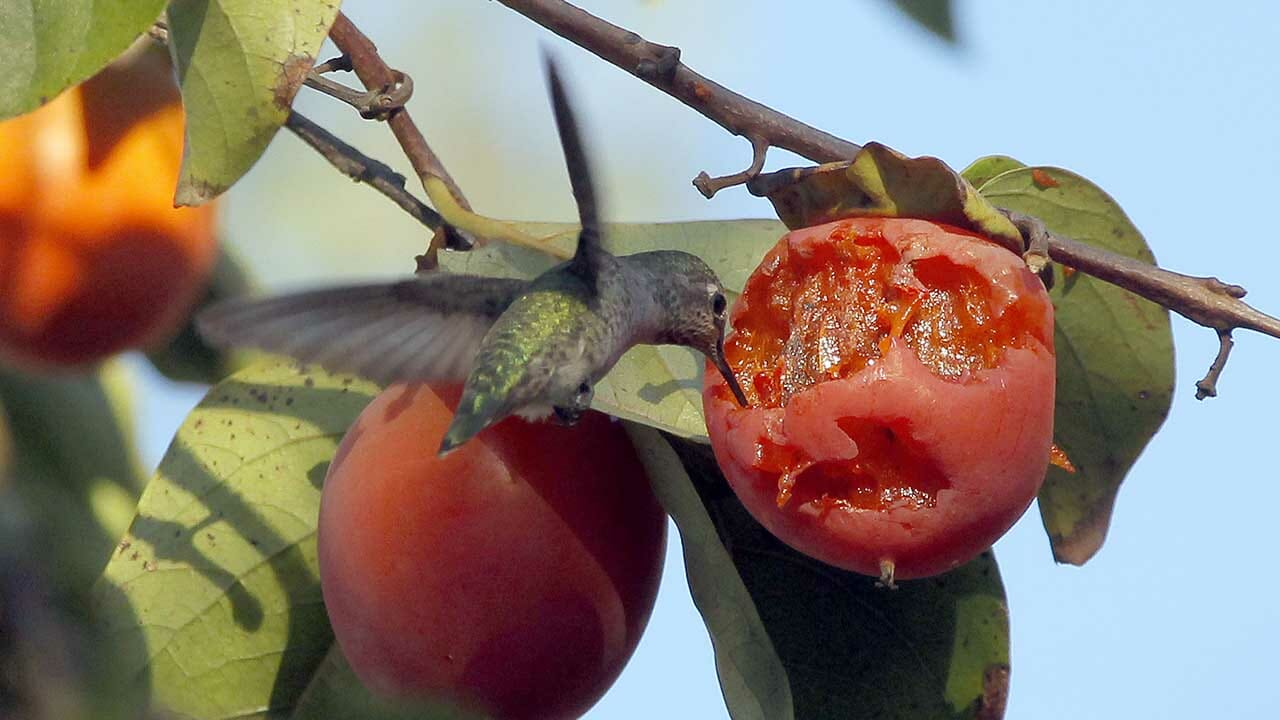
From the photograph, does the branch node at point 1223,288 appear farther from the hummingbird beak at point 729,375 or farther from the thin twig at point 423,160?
the thin twig at point 423,160

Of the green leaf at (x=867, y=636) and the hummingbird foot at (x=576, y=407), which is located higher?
the hummingbird foot at (x=576, y=407)

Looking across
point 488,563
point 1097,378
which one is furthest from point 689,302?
point 1097,378

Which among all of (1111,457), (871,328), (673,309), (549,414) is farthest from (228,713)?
(1111,457)

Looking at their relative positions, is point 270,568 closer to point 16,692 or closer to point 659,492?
point 659,492

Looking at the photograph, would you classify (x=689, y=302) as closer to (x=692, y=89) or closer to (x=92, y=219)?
(x=692, y=89)

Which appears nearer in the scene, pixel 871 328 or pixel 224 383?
pixel 871 328

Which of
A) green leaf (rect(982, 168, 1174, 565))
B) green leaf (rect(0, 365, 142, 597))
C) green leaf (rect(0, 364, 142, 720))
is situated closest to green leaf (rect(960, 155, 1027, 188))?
green leaf (rect(982, 168, 1174, 565))

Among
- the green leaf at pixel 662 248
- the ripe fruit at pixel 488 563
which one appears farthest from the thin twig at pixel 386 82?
the ripe fruit at pixel 488 563
